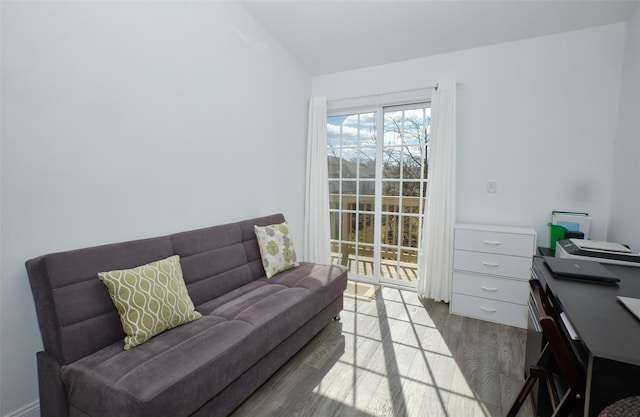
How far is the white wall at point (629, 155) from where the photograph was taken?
7.11 feet

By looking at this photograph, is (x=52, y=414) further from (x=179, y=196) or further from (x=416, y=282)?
(x=416, y=282)

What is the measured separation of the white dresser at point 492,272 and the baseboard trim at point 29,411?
306 cm

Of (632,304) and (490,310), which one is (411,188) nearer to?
(490,310)

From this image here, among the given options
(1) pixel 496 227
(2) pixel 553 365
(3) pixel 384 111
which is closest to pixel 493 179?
(1) pixel 496 227

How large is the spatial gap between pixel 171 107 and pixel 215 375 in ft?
5.72

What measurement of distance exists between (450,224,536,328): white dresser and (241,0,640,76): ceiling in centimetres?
179

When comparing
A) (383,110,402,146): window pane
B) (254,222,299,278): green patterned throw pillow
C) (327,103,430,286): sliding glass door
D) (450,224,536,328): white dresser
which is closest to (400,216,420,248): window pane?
(327,103,430,286): sliding glass door

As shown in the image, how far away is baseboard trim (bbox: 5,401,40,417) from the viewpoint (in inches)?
58.4

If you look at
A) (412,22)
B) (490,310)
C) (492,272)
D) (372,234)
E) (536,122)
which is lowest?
(490,310)

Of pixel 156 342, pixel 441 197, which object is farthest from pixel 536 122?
pixel 156 342

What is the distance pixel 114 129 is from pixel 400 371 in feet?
7.79

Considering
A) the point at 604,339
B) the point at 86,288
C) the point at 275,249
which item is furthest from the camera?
the point at 275,249

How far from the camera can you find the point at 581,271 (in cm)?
148

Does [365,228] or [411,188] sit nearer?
[411,188]
